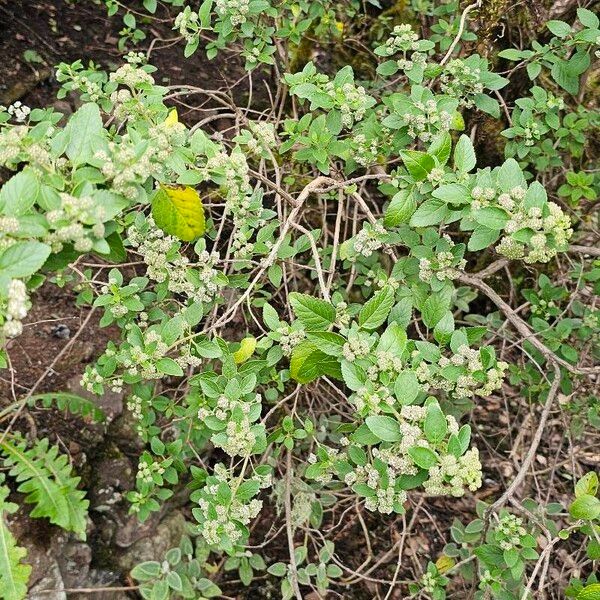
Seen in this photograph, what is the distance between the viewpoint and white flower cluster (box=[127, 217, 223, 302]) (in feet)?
5.83

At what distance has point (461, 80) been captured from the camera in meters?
2.22

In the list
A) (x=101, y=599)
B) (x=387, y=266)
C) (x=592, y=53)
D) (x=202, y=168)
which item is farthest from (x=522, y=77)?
(x=101, y=599)

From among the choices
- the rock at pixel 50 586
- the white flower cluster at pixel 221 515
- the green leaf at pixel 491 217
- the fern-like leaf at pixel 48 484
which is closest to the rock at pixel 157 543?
the rock at pixel 50 586

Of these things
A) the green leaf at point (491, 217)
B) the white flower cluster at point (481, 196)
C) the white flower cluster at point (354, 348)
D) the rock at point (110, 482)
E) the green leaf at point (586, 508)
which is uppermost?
the white flower cluster at point (481, 196)

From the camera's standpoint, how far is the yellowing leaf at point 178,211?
1.73 m

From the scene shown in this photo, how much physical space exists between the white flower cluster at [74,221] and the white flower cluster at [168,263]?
56 centimetres

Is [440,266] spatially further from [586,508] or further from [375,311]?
[586,508]

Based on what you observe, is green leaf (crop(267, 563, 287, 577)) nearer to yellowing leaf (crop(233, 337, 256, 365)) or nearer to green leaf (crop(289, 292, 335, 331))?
yellowing leaf (crop(233, 337, 256, 365))

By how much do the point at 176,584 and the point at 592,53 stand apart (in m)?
2.61

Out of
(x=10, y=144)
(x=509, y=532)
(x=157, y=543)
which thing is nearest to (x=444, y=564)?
(x=509, y=532)

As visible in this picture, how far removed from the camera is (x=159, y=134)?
1.52 m

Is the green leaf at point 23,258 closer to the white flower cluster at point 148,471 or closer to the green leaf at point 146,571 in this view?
the white flower cluster at point 148,471

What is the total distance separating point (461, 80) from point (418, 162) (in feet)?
2.34

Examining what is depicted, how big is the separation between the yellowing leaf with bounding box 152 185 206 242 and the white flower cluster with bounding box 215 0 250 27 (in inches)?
32.7
